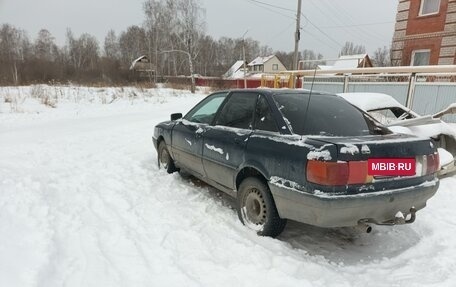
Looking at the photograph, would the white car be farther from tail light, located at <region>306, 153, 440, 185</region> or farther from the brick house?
the brick house

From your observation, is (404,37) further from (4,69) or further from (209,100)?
(4,69)

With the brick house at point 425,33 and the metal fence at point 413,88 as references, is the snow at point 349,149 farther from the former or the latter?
the brick house at point 425,33

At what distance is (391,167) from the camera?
293cm

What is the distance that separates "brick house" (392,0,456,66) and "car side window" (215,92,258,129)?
42.9 ft

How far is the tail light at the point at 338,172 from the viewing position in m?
2.71

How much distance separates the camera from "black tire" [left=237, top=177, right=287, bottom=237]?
10.9 ft

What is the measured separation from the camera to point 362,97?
244 inches

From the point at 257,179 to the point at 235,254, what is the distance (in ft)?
2.62

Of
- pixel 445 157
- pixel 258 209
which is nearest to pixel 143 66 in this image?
pixel 445 157

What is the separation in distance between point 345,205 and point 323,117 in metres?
1.07

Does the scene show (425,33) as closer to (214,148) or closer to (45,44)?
(214,148)

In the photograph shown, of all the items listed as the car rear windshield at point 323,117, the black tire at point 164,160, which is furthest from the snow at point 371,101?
the black tire at point 164,160

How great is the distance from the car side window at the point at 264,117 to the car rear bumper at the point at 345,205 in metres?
0.61

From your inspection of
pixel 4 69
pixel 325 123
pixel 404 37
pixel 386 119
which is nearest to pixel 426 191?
pixel 325 123
